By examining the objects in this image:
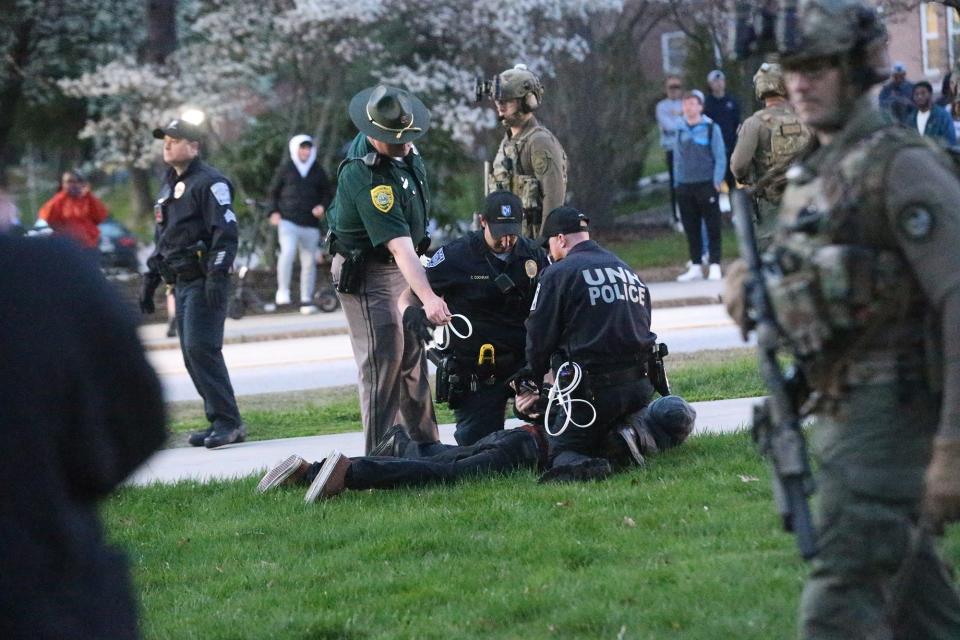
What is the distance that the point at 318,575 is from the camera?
6.05 metres

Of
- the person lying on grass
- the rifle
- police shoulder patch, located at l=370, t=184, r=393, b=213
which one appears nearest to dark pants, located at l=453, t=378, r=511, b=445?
the person lying on grass

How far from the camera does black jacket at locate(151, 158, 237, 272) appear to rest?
952cm

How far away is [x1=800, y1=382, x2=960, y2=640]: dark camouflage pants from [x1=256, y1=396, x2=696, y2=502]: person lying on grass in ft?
12.8

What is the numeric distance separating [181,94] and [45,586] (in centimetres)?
2116

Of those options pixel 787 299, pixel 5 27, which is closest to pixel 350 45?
pixel 5 27

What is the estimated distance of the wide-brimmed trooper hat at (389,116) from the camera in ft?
25.7

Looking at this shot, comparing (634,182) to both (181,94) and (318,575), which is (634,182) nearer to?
(181,94)

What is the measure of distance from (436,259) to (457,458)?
1.20 meters

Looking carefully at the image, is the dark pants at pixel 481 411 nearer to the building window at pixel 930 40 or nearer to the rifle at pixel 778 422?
the rifle at pixel 778 422

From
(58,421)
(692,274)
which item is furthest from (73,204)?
(58,421)

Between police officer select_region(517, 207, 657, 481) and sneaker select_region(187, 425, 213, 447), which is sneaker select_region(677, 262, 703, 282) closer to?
sneaker select_region(187, 425, 213, 447)

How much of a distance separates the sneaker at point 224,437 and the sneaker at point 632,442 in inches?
124

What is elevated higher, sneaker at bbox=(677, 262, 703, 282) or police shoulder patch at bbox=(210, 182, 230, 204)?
police shoulder patch at bbox=(210, 182, 230, 204)

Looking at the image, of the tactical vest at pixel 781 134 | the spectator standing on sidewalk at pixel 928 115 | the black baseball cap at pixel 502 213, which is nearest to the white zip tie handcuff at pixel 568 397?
the black baseball cap at pixel 502 213
